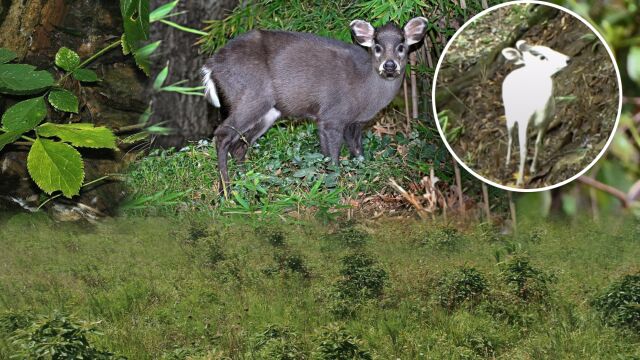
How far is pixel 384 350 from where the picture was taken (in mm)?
4719

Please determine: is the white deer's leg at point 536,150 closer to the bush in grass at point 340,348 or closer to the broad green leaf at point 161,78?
the bush in grass at point 340,348

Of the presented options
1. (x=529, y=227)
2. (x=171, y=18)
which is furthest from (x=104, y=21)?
(x=529, y=227)

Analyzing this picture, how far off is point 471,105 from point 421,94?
571 mm

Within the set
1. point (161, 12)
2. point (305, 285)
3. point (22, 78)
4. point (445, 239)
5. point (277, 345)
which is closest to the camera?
point (277, 345)

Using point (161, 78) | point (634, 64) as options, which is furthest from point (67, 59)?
point (634, 64)

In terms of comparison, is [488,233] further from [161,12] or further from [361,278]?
[161,12]

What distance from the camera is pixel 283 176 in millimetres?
5848

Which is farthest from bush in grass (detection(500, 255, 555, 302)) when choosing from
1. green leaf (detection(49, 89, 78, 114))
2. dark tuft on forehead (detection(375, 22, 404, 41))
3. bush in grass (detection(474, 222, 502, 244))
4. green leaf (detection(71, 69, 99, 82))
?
green leaf (detection(71, 69, 99, 82))

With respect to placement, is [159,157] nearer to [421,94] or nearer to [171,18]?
[171,18]

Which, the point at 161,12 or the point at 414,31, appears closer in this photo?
the point at 414,31

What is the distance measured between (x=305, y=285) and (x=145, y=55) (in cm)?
172

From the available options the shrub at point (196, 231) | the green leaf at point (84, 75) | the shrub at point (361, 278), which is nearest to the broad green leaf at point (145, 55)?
the green leaf at point (84, 75)

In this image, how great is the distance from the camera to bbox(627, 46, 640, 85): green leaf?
17.8 ft

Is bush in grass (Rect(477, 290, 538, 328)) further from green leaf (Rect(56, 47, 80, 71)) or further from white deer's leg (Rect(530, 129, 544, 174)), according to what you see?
green leaf (Rect(56, 47, 80, 71))
